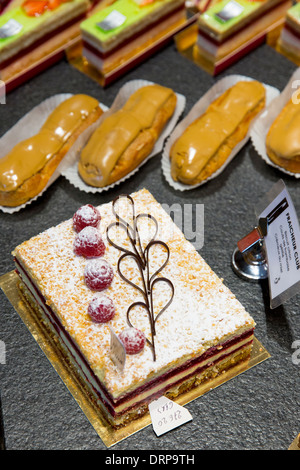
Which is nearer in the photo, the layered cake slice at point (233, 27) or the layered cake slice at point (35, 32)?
the layered cake slice at point (35, 32)

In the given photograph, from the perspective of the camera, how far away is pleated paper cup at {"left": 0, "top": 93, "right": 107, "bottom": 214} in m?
3.28

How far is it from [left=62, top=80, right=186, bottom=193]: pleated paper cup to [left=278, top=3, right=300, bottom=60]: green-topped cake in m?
0.89

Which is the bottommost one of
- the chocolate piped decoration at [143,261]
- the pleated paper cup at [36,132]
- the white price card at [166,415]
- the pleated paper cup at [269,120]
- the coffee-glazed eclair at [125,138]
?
the pleated paper cup at [36,132]

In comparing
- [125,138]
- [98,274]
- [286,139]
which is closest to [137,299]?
[98,274]

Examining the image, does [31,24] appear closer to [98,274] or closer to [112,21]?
[112,21]

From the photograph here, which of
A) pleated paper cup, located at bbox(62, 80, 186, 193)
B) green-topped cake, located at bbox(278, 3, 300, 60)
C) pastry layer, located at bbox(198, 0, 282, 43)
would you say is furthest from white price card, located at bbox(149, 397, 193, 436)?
green-topped cake, located at bbox(278, 3, 300, 60)

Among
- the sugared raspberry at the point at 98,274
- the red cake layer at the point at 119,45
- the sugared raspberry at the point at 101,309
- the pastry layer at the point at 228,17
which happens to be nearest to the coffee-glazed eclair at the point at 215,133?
the pastry layer at the point at 228,17

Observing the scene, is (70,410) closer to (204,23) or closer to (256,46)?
(204,23)

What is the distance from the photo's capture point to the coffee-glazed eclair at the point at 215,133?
3225 mm

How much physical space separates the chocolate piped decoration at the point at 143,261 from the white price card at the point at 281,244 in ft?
1.45

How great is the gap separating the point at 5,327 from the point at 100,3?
92.1 inches

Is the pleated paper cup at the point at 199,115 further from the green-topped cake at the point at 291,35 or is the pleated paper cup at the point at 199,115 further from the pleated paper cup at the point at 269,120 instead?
the green-topped cake at the point at 291,35

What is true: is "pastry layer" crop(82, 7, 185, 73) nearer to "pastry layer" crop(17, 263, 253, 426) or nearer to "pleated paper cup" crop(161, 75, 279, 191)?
"pleated paper cup" crop(161, 75, 279, 191)
